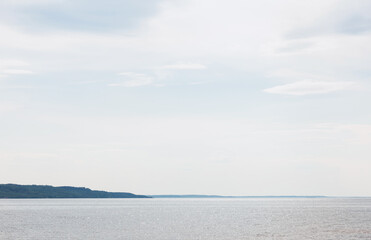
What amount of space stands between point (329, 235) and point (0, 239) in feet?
158

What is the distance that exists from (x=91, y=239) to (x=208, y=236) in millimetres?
17378

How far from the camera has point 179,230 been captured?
94.5 metres

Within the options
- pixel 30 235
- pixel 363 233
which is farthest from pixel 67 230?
pixel 363 233

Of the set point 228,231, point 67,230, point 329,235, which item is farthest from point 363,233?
point 67,230

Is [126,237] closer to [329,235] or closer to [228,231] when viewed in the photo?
[228,231]

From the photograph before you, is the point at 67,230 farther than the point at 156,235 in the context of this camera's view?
Yes

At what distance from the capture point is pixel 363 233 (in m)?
85.2

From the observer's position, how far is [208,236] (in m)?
83.2

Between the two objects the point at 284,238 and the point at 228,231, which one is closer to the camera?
the point at 284,238

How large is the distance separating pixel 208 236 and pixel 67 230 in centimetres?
2683

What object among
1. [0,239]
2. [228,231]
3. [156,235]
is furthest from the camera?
[228,231]

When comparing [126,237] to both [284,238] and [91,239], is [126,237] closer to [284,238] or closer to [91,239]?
[91,239]

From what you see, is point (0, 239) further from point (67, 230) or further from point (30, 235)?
point (67, 230)

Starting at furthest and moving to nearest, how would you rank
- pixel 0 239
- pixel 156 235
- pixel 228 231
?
pixel 228 231, pixel 156 235, pixel 0 239
